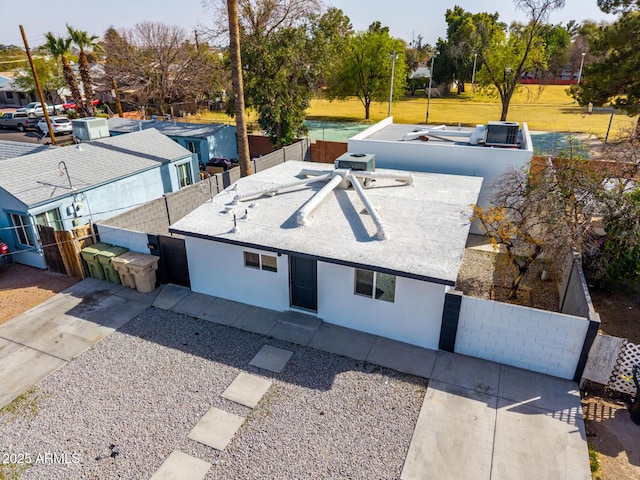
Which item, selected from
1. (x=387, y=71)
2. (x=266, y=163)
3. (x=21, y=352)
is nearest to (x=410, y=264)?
(x=21, y=352)

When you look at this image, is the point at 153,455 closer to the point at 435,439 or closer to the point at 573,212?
the point at 435,439

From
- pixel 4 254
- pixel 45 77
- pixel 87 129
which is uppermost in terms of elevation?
pixel 45 77

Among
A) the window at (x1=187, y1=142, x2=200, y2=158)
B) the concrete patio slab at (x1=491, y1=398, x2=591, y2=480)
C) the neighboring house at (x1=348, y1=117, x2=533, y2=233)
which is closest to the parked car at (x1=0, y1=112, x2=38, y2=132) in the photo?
the window at (x1=187, y1=142, x2=200, y2=158)

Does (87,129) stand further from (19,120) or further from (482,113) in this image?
(482,113)

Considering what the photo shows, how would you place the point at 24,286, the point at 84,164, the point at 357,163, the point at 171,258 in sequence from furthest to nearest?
the point at 84,164, the point at 357,163, the point at 24,286, the point at 171,258

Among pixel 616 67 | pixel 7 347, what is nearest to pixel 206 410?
pixel 7 347

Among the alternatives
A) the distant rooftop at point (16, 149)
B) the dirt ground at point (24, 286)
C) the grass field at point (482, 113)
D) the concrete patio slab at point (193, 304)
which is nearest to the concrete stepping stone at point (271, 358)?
the concrete patio slab at point (193, 304)

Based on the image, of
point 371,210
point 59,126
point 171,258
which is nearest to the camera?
point 371,210
